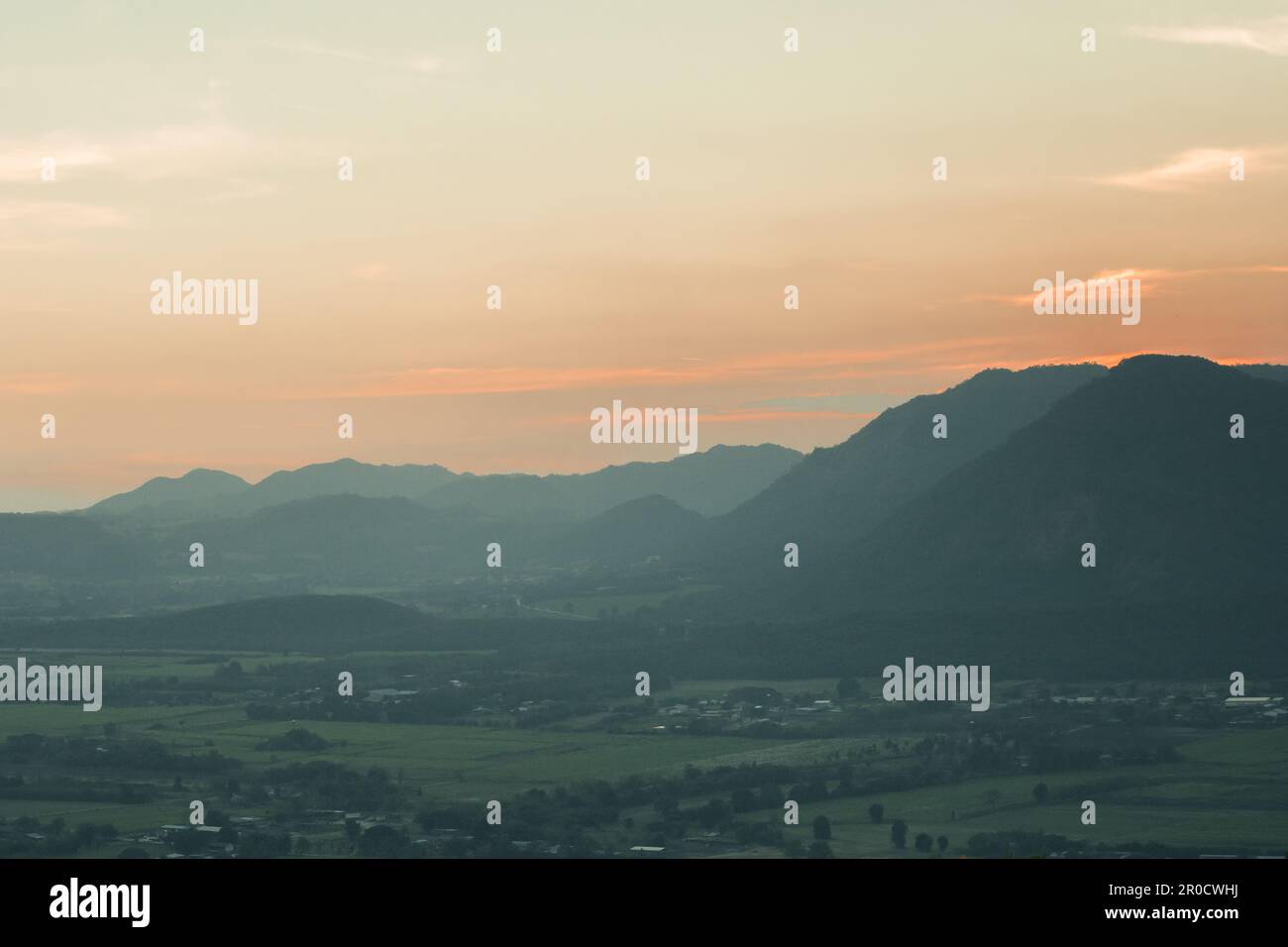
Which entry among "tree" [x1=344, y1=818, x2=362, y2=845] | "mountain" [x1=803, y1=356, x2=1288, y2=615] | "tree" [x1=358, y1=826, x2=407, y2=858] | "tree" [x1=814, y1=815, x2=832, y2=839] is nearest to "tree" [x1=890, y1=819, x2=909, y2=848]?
"tree" [x1=814, y1=815, x2=832, y2=839]

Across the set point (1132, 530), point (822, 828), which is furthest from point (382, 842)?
point (1132, 530)

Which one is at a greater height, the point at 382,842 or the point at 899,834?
the point at 382,842

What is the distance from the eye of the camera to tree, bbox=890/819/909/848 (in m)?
73.1

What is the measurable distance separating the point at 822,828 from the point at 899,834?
12.6 feet

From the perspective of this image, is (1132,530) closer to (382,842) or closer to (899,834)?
(899,834)

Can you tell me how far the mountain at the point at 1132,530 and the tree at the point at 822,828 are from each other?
99777 millimetres

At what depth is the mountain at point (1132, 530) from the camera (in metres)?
173

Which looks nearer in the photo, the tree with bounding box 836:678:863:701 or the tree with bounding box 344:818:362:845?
the tree with bounding box 344:818:362:845

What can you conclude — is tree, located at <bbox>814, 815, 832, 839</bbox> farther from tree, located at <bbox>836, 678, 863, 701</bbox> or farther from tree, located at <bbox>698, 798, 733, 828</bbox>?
tree, located at <bbox>836, 678, 863, 701</bbox>

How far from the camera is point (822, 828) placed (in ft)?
249

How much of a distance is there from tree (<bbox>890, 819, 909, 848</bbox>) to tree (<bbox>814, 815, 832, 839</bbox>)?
10.2ft
